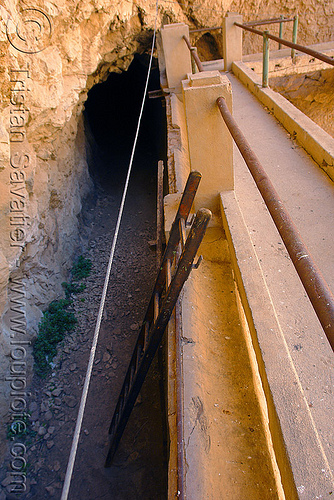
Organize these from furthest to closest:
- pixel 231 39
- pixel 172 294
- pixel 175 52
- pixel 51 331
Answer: pixel 231 39 < pixel 175 52 < pixel 51 331 < pixel 172 294

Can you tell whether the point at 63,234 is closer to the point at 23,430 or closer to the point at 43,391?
the point at 43,391

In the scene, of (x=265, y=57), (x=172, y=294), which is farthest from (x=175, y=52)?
(x=172, y=294)

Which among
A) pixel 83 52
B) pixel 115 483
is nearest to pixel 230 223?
pixel 115 483

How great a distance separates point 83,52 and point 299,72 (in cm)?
513

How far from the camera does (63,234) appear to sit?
6.25m

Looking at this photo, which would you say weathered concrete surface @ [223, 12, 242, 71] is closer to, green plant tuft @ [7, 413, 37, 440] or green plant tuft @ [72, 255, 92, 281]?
green plant tuft @ [72, 255, 92, 281]

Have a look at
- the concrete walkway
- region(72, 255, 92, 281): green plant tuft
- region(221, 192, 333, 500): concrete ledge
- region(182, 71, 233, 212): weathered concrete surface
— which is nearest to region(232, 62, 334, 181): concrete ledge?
the concrete walkway

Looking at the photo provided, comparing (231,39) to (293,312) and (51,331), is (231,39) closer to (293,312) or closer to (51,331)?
(51,331)

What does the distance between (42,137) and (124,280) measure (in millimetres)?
2690

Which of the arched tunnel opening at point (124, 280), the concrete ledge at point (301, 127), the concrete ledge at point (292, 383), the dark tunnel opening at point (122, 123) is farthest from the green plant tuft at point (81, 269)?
the concrete ledge at point (301, 127)

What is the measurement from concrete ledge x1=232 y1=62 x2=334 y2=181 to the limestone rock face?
10.5 feet

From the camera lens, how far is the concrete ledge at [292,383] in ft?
5.60

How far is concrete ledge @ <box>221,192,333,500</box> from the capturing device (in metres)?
1.71

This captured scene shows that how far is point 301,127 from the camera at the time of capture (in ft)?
16.1
